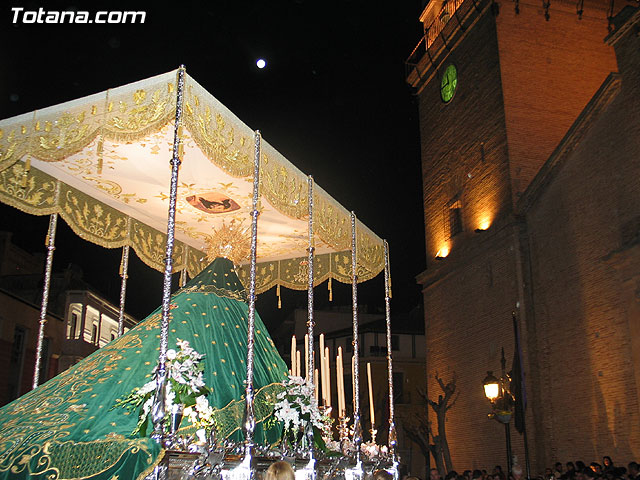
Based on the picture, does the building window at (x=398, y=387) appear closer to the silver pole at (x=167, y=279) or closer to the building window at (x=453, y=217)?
the building window at (x=453, y=217)

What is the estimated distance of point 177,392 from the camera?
17.5 feet

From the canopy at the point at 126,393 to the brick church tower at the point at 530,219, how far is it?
24.7 ft

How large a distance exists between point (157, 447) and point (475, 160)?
553 inches

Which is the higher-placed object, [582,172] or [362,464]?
[582,172]

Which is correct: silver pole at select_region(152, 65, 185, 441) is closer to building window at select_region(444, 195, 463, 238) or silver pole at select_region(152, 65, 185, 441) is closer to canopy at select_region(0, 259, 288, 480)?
canopy at select_region(0, 259, 288, 480)

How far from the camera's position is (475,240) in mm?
16500

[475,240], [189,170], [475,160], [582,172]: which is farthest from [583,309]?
[189,170]

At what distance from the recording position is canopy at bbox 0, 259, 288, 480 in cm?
468

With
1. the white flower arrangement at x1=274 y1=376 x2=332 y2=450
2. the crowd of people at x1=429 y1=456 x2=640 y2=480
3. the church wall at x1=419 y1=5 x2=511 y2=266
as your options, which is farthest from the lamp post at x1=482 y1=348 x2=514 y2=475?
the white flower arrangement at x1=274 y1=376 x2=332 y2=450

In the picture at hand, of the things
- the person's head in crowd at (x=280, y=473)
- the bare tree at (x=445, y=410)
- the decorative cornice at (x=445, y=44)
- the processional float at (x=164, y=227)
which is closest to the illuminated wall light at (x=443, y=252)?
the bare tree at (x=445, y=410)

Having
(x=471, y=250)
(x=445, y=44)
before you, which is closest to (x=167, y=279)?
(x=471, y=250)

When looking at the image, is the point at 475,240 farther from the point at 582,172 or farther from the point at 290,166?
the point at 290,166

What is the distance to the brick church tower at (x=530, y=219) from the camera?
12492 millimetres

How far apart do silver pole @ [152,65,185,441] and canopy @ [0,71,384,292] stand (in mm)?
209
